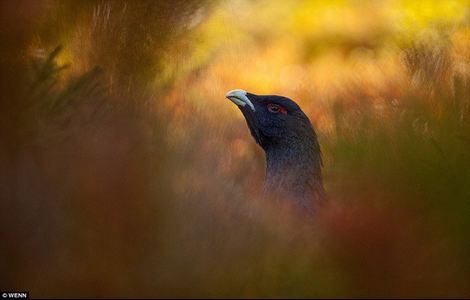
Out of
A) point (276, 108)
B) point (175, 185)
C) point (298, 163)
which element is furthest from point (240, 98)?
point (175, 185)

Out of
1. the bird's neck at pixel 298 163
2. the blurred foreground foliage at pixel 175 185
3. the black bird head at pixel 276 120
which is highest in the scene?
the black bird head at pixel 276 120

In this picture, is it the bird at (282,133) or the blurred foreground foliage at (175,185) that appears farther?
the bird at (282,133)

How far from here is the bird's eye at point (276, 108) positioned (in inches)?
75.8

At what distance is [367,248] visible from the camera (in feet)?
2.96

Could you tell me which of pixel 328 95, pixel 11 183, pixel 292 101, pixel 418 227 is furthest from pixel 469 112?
pixel 292 101

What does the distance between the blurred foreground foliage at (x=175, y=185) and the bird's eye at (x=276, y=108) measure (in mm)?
828

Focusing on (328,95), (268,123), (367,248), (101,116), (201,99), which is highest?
(268,123)

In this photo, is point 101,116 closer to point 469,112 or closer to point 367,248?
point 367,248

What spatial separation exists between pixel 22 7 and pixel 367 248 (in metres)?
0.67

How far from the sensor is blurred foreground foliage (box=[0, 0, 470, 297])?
34.0 inches

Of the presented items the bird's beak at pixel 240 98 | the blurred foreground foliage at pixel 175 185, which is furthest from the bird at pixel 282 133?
the blurred foreground foliage at pixel 175 185

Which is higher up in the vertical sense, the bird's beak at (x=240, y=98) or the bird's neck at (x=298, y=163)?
the bird's beak at (x=240, y=98)

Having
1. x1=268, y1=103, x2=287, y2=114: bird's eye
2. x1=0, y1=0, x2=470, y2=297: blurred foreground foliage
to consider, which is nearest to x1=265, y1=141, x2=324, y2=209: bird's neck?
x1=268, y1=103, x2=287, y2=114: bird's eye

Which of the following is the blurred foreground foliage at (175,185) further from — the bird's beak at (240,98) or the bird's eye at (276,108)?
the bird's eye at (276,108)
